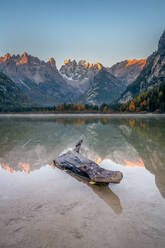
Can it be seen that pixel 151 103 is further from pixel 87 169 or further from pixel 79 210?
pixel 79 210

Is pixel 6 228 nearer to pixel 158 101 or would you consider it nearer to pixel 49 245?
pixel 49 245

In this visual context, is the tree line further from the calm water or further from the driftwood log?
the calm water

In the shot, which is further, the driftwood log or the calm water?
the driftwood log

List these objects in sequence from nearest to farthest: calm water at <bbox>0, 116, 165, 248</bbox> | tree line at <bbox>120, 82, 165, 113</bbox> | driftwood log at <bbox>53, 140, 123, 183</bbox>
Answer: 1. calm water at <bbox>0, 116, 165, 248</bbox>
2. driftwood log at <bbox>53, 140, 123, 183</bbox>
3. tree line at <bbox>120, 82, 165, 113</bbox>

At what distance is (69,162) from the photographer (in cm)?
1048

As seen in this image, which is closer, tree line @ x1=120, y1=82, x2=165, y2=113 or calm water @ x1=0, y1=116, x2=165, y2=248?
calm water @ x1=0, y1=116, x2=165, y2=248

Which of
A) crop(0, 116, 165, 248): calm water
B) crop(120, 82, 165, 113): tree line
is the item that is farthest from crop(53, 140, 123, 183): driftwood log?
crop(120, 82, 165, 113): tree line

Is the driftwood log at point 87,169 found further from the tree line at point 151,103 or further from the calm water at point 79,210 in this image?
the tree line at point 151,103

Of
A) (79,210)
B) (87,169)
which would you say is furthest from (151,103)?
(79,210)

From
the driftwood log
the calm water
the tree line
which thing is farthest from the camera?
the tree line

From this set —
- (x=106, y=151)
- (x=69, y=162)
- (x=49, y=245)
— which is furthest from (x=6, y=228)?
(x=106, y=151)

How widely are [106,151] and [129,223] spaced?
9795 millimetres

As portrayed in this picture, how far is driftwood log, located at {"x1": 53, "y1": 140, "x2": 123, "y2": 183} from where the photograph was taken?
7.78 metres

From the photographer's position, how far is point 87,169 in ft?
29.0
